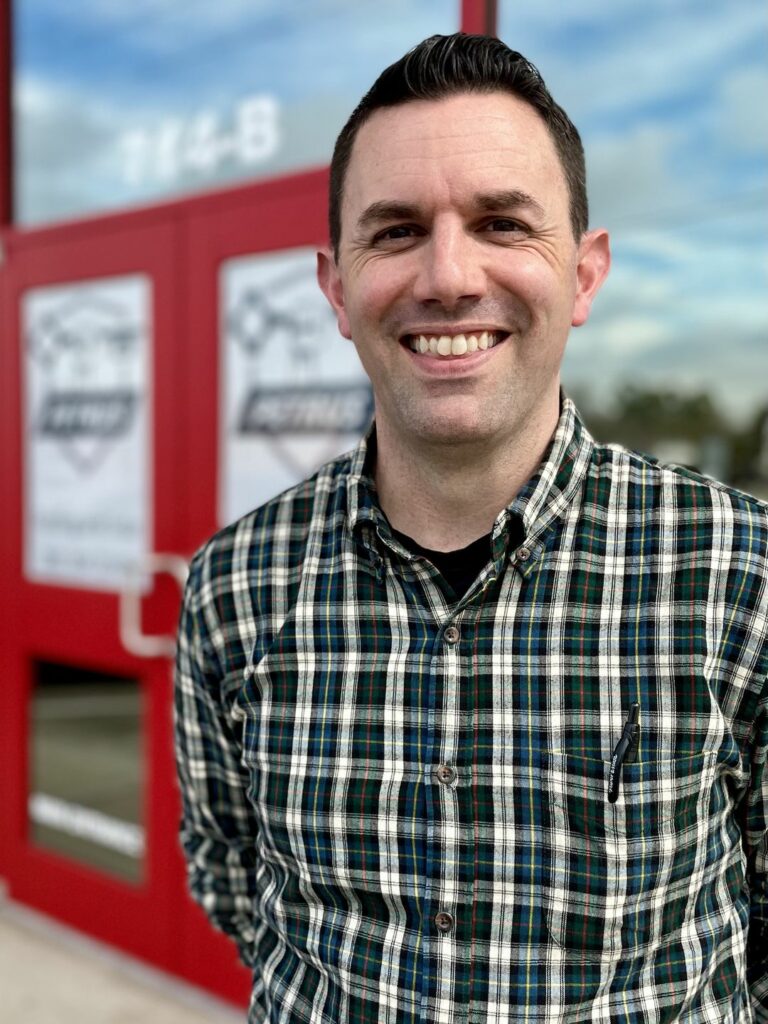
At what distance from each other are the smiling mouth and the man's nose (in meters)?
0.04

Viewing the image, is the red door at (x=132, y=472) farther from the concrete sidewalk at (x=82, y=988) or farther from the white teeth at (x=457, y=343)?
the white teeth at (x=457, y=343)

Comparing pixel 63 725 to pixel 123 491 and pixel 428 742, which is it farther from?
pixel 428 742

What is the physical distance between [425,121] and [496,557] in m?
0.51

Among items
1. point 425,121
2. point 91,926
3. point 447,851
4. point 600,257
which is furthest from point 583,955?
point 91,926

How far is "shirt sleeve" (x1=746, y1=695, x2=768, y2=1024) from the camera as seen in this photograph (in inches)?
45.6

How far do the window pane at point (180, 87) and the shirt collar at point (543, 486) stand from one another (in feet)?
5.39

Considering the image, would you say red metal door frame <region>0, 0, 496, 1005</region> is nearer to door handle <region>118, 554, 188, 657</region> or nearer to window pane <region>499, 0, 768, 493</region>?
door handle <region>118, 554, 188, 657</region>

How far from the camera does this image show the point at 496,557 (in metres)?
1.19

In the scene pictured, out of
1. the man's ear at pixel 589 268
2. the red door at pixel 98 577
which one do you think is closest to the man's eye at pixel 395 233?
the man's ear at pixel 589 268

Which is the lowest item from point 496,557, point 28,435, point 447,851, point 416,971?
point 416,971

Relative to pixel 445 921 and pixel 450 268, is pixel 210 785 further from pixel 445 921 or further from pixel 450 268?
pixel 450 268

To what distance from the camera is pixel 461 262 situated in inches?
44.9

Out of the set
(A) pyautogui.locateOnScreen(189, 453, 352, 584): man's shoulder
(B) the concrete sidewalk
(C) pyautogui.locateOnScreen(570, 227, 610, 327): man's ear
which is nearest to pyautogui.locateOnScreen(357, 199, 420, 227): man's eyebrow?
(C) pyautogui.locateOnScreen(570, 227, 610, 327): man's ear

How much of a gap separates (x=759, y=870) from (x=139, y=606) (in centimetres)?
213
